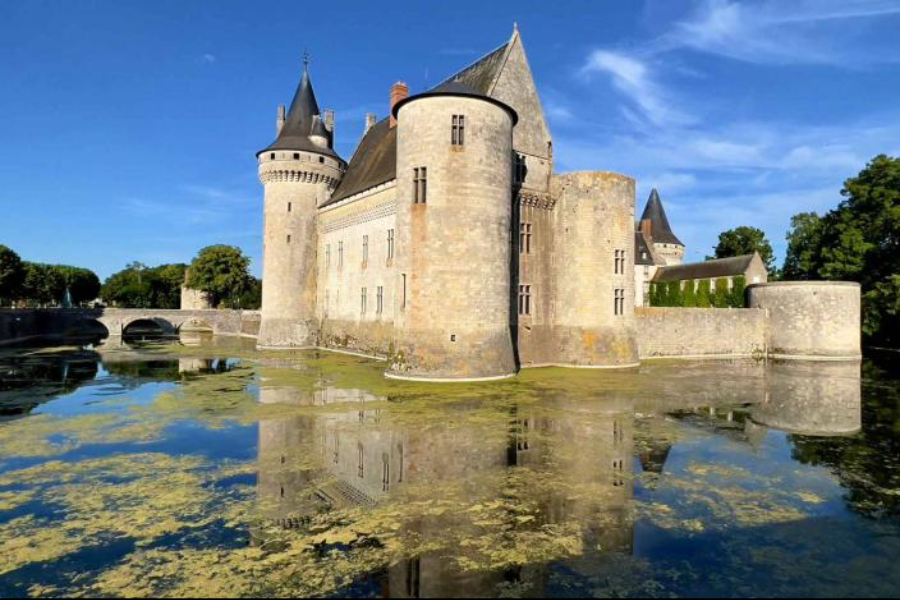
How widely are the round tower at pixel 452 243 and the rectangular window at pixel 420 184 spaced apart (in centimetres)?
4

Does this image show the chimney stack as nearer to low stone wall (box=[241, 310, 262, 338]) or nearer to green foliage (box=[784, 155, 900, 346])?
low stone wall (box=[241, 310, 262, 338])

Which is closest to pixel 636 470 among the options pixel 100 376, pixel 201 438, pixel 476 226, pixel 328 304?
pixel 201 438

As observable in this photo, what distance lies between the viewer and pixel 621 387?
1725cm

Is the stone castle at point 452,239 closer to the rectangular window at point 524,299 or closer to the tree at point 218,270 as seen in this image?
the rectangular window at point 524,299

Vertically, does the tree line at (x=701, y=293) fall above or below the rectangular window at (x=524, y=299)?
above

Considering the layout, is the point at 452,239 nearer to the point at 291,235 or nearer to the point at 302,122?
the point at 291,235

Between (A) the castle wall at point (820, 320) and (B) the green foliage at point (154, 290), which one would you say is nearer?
(A) the castle wall at point (820, 320)

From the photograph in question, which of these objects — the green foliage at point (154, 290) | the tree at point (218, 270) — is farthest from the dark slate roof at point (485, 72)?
the green foliage at point (154, 290)

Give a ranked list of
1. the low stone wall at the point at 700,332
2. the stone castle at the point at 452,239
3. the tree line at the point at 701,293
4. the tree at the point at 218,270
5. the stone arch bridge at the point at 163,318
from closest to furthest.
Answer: the stone castle at the point at 452,239
the low stone wall at the point at 700,332
the tree line at the point at 701,293
the stone arch bridge at the point at 163,318
the tree at the point at 218,270

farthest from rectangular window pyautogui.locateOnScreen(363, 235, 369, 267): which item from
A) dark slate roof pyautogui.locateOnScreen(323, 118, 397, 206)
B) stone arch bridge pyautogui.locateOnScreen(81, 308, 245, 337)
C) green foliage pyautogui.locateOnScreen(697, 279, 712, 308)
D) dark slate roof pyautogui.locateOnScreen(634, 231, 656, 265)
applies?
dark slate roof pyautogui.locateOnScreen(634, 231, 656, 265)

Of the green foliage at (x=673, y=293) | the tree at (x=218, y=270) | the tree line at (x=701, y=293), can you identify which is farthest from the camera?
the tree at (x=218, y=270)

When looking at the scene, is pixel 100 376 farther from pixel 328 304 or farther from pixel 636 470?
pixel 636 470

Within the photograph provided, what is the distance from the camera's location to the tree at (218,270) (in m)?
54.9

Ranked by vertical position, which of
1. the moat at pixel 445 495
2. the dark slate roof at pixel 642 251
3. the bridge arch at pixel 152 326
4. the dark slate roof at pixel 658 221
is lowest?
the moat at pixel 445 495
